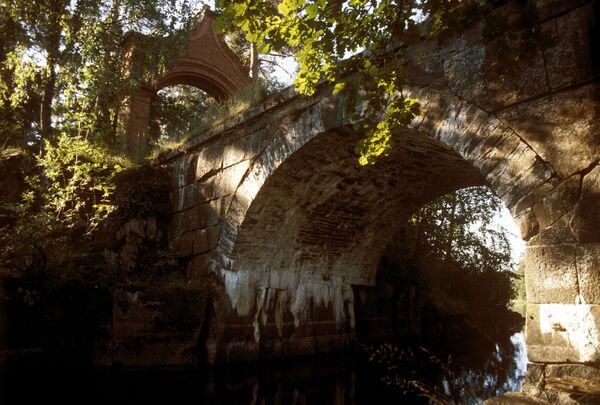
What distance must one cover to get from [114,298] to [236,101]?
3499 mm

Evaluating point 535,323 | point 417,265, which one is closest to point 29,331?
point 535,323

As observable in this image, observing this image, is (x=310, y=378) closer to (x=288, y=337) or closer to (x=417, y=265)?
(x=288, y=337)

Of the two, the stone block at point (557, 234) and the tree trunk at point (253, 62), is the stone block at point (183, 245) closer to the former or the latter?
the stone block at point (557, 234)

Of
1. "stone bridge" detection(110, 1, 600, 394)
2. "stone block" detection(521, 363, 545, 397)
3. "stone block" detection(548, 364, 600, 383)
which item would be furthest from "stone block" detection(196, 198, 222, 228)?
"stone block" detection(548, 364, 600, 383)

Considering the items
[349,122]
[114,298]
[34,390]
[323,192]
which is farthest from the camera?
[323,192]

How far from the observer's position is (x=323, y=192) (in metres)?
6.23

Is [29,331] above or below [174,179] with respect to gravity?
below

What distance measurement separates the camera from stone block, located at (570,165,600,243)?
265 cm

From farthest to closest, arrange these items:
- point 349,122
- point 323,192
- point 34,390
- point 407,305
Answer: point 407,305 → point 323,192 → point 349,122 → point 34,390

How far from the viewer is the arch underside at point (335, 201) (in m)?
5.40

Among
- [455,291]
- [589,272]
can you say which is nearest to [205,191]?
[589,272]

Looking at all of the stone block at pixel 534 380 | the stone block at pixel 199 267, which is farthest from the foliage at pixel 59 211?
the stone block at pixel 534 380

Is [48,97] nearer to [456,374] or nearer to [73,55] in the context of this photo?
[73,55]

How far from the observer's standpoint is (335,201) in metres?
6.54
